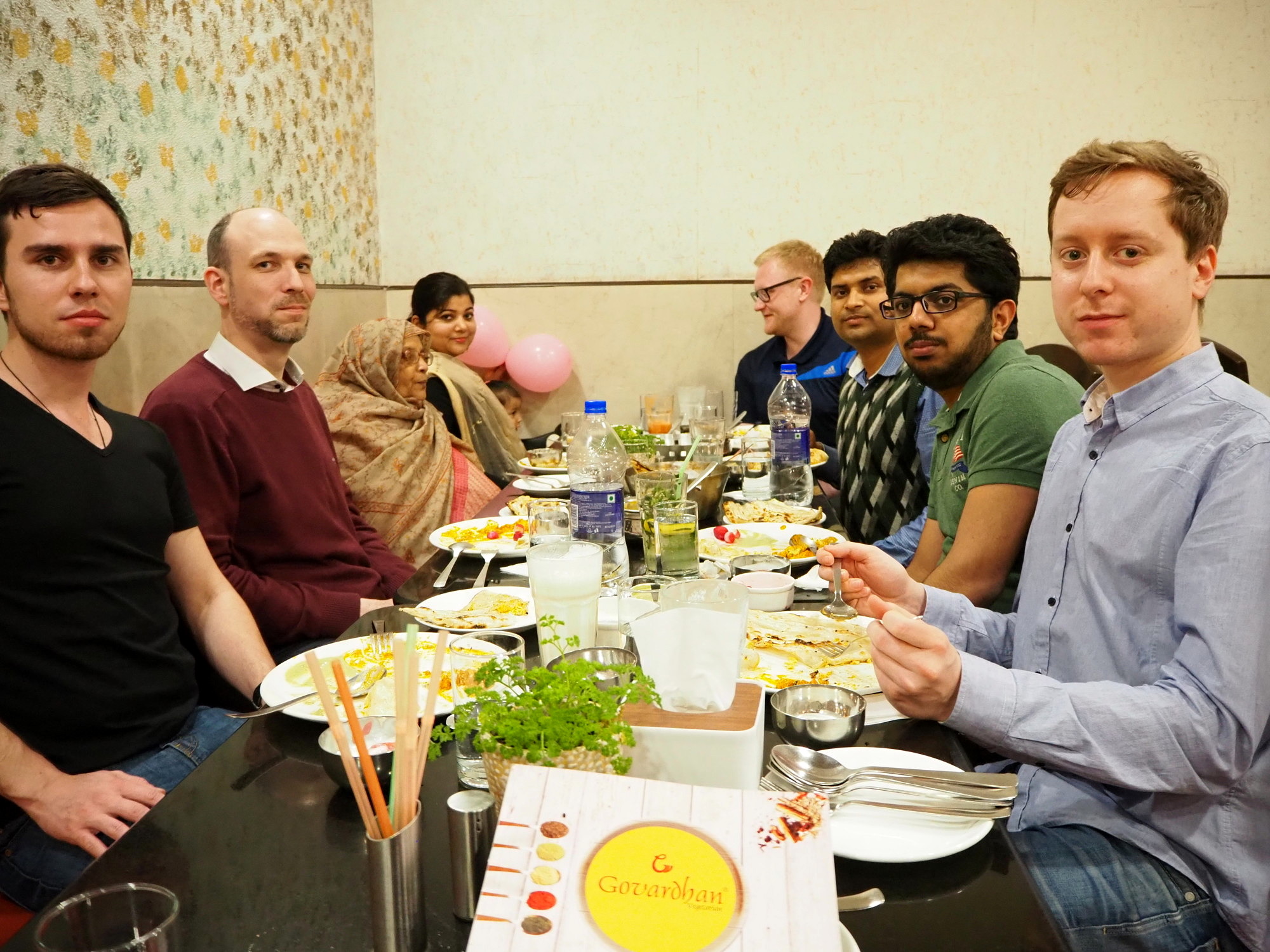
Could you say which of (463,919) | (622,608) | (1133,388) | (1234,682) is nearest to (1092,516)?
(1133,388)

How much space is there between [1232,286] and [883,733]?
5418 mm

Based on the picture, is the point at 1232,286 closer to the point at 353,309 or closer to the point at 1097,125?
the point at 1097,125

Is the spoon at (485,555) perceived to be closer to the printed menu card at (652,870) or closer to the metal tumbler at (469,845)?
the metal tumbler at (469,845)

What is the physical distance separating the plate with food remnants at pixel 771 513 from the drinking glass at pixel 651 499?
1.64 ft

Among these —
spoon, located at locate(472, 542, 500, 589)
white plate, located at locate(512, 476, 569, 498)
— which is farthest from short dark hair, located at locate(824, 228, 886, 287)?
spoon, located at locate(472, 542, 500, 589)

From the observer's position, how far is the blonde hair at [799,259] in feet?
16.3

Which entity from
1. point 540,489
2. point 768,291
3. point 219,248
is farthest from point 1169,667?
point 768,291

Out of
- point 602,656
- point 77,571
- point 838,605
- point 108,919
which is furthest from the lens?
point 77,571

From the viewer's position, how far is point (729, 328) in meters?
5.65

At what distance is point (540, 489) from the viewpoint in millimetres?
3023

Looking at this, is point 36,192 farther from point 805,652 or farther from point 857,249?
point 857,249

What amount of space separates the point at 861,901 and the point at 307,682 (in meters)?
0.82

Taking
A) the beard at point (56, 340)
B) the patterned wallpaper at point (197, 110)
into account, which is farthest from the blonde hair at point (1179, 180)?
the patterned wallpaper at point (197, 110)

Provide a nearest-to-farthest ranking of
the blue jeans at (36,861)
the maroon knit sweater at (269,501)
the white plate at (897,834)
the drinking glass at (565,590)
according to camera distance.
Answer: the white plate at (897,834) < the drinking glass at (565,590) < the blue jeans at (36,861) < the maroon knit sweater at (269,501)
